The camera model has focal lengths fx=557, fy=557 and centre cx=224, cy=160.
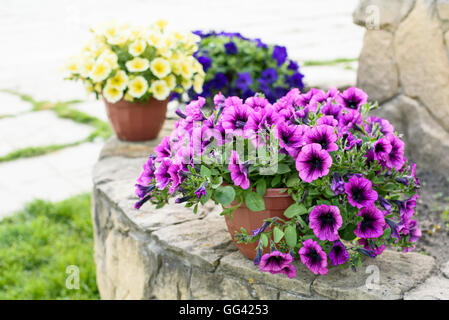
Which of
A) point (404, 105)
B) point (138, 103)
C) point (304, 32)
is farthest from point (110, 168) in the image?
point (304, 32)

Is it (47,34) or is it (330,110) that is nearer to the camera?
(330,110)

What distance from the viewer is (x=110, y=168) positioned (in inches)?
101

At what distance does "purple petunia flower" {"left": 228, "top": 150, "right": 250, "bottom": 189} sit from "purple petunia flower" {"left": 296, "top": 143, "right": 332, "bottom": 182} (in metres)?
0.15

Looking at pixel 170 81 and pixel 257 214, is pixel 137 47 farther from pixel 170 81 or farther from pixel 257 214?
pixel 257 214

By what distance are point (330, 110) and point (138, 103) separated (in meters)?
1.20

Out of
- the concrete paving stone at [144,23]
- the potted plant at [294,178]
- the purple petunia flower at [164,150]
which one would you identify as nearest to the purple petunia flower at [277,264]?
the potted plant at [294,178]

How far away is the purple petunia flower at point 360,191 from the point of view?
154 cm

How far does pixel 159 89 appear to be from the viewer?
2.62m

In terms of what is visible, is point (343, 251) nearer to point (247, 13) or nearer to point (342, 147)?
point (342, 147)

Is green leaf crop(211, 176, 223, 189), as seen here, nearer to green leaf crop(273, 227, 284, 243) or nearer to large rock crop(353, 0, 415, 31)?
green leaf crop(273, 227, 284, 243)

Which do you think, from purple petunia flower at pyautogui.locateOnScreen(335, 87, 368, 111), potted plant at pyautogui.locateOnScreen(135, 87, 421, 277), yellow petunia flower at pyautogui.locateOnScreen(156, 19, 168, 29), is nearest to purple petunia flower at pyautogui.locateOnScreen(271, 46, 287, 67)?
yellow petunia flower at pyautogui.locateOnScreen(156, 19, 168, 29)

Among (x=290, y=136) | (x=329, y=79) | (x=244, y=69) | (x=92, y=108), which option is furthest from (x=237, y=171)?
(x=92, y=108)

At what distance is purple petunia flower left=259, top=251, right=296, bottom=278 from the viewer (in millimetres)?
1583

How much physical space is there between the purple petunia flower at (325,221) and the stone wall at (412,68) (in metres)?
1.47
